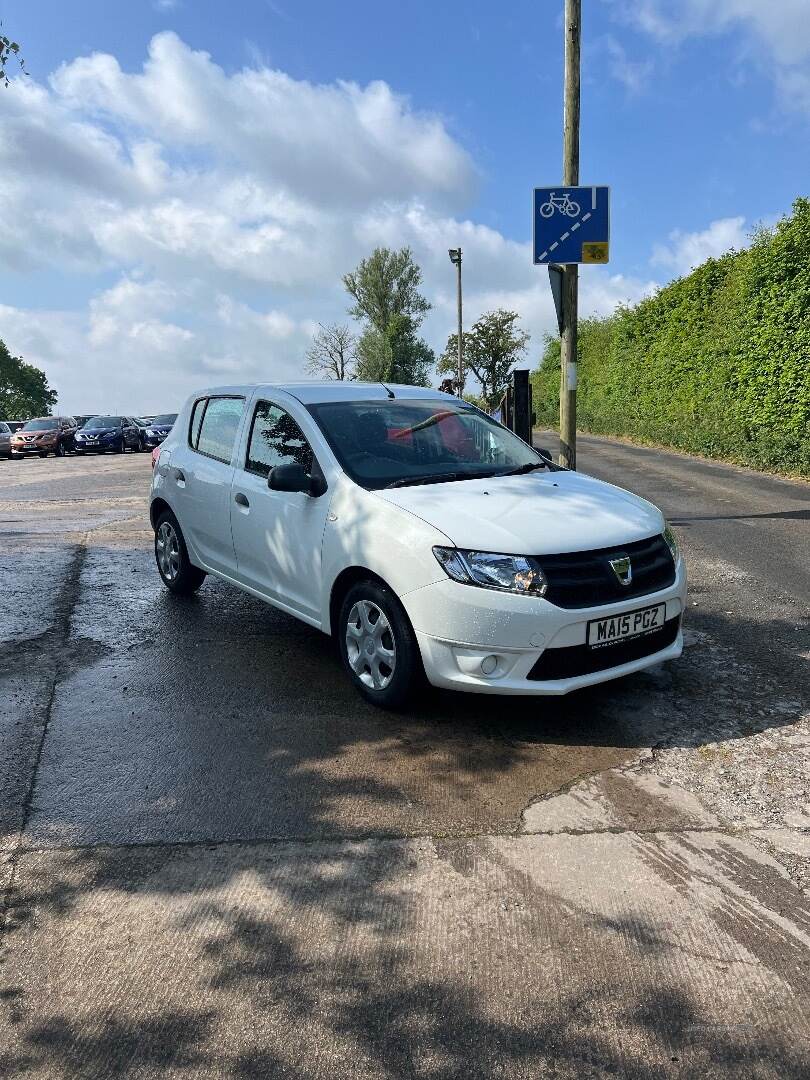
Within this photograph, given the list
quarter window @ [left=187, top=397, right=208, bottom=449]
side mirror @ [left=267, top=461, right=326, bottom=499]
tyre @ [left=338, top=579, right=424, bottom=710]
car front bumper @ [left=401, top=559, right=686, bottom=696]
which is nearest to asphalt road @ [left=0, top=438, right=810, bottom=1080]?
tyre @ [left=338, top=579, right=424, bottom=710]

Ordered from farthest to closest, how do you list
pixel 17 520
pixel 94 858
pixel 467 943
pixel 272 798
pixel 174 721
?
1. pixel 17 520
2. pixel 174 721
3. pixel 272 798
4. pixel 94 858
5. pixel 467 943

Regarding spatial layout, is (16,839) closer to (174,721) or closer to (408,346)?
(174,721)

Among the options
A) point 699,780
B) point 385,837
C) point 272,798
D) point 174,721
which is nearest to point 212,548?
point 174,721

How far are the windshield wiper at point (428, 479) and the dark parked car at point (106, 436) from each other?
35.4m

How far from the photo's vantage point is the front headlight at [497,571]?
12.9 ft

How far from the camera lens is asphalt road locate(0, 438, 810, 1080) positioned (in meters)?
2.28

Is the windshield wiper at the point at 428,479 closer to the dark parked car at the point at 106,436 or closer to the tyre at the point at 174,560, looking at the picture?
the tyre at the point at 174,560

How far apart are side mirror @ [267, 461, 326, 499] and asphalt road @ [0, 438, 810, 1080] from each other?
45.3 inches

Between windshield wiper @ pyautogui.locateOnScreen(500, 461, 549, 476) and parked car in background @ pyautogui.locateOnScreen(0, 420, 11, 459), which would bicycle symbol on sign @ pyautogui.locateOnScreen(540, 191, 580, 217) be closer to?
windshield wiper @ pyautogui.locateOnScreen(500, 461, 549, 476)

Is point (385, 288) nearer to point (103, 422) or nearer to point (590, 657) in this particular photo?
point (103, 422)

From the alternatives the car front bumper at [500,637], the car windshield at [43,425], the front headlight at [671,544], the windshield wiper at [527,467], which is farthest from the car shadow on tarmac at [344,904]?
the car windshield at [43,425]

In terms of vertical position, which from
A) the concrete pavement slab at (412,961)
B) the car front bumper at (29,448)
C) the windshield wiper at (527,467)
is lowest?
the car front bumper at (29,448)

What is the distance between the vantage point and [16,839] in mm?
3338

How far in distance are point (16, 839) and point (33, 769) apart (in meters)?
0.67
